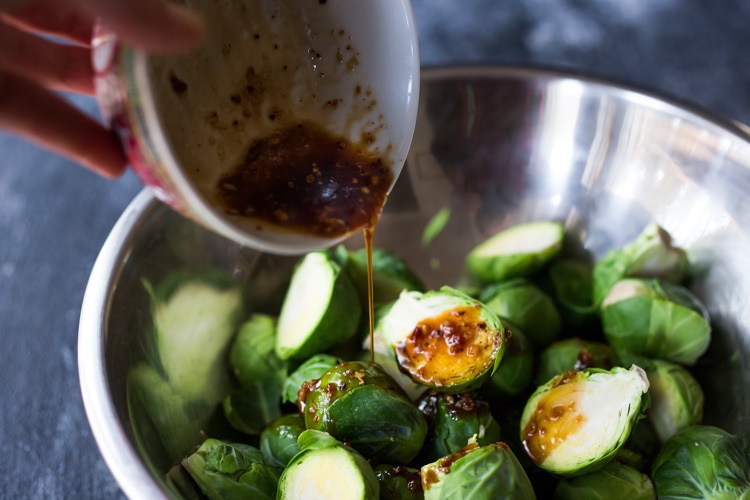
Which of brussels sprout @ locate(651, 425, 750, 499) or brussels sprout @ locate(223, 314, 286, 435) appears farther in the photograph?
brussels sprout @ locate(223, 314, 286, 435)

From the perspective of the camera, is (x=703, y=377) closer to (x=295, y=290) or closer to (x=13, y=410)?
(x=295, y=290)

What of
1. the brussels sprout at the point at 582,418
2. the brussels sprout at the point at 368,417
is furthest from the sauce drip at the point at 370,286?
the brussels sprout at the point at 582,418

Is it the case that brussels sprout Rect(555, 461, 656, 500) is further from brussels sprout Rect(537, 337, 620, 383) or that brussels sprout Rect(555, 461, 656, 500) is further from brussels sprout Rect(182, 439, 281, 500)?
brussels sprout Rect(182, 439, 281, 500)

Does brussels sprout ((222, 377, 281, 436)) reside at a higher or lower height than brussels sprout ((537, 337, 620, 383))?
lower

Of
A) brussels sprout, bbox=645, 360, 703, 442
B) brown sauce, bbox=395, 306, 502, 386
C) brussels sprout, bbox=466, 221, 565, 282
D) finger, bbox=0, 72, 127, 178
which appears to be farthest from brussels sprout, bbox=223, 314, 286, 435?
brussels sprout, bbox=645, 360, 703, 442

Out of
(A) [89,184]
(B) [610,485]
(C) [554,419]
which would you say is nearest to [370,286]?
(C) [554,419]
